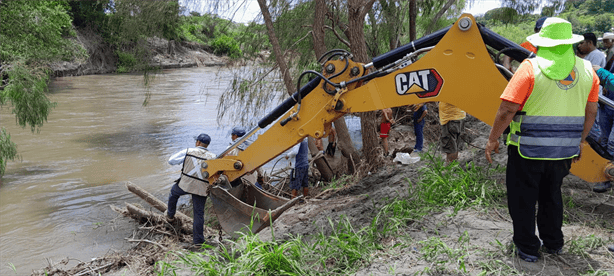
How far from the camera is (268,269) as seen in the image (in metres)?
3.52

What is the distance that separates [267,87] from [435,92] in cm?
538

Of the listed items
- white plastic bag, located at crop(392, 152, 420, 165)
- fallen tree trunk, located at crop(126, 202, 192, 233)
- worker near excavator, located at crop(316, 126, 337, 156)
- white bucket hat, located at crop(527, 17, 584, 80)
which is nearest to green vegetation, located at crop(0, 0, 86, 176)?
fallen tree trunk, located at crop(126, 202, 192, 233)

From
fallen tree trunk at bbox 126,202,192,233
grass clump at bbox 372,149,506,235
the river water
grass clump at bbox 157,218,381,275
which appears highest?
grass clump at bbox 372,149,506,235

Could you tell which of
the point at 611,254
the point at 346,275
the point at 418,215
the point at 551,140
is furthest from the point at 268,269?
the point at 611,254

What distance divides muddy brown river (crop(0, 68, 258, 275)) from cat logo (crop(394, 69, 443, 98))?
4539 mm

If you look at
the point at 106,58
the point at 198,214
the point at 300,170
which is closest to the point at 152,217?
the point at 198,214

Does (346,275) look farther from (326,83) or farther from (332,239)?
(326,83)

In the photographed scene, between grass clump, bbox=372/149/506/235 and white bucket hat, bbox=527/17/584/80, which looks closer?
white bucket hat, bbox=527/17/584/80

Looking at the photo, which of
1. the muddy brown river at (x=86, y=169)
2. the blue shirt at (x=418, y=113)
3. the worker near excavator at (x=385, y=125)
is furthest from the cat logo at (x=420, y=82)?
the blue shirt at (x=418, y=113)

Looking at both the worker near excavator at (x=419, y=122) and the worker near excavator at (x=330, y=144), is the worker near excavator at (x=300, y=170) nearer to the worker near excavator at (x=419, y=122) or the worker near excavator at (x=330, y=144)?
the worker near excavator at (x=330, y=144)

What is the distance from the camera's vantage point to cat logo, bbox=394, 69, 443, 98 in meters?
4.08

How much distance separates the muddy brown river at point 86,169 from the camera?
708cm

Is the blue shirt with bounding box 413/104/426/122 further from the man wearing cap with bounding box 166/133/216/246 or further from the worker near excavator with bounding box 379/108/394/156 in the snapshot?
the man wearing cap with bounding box 166/133/216/246

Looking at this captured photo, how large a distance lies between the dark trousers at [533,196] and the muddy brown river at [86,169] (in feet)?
17.1
